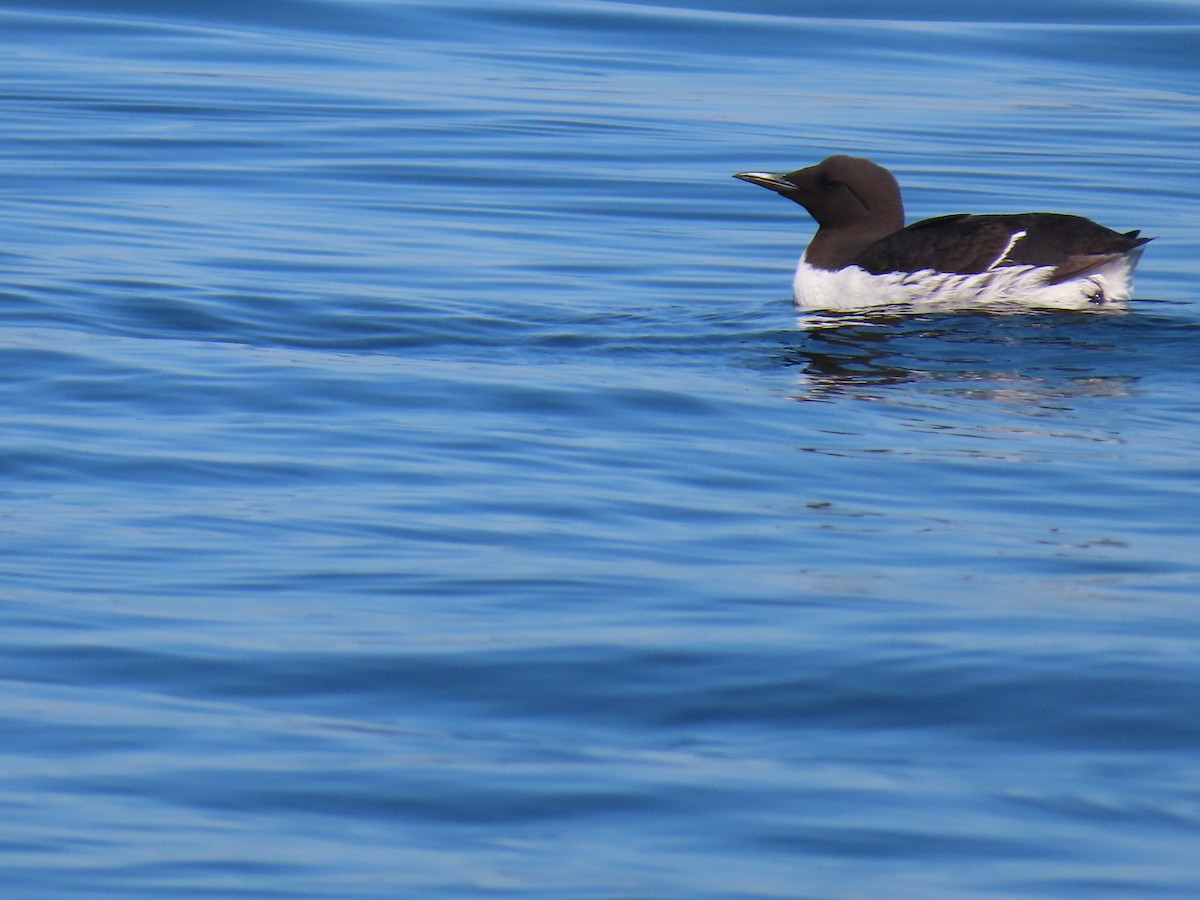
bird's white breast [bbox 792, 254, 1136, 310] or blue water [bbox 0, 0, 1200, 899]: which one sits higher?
bird's white breast [bbox 792, 254, 1136, 310]

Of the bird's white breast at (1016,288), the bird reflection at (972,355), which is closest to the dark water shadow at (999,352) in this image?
the bird reflection at (972,355)

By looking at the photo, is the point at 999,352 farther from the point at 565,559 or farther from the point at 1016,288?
the point at 565,559

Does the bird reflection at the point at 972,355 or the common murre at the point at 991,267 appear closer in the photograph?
the bird reflection at the point at 972,355

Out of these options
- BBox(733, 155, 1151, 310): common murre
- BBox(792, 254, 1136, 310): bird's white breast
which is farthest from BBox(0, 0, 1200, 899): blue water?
BBox(733, 155, 1151, 310): common murre

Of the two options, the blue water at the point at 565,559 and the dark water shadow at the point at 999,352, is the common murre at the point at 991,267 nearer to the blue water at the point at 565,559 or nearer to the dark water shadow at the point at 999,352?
the dark water shadow at the point at 999,352

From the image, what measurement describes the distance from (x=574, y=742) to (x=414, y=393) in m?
3.84

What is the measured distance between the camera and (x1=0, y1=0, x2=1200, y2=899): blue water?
13.6 feet

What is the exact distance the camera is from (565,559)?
19.8 ft

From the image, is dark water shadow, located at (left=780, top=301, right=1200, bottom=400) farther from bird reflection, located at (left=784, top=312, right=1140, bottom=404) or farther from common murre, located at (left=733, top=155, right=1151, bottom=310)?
common murre, located at (left=733, top=155, right=1151, bottom=310)

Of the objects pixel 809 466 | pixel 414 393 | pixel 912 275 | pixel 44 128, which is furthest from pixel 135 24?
pixel 809 466

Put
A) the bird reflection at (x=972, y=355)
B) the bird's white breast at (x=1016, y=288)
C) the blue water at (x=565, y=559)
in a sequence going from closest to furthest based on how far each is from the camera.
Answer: the blue water at (x=565, y=559), the bird reflection at (x=972, y=355), the bird's white breast at (x=1016, y=288)

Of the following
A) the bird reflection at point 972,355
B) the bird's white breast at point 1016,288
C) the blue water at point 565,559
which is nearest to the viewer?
the blue water at point 565,559

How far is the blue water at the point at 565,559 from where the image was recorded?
4.13 meters

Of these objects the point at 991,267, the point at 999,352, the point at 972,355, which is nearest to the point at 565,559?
the point at 972,355
